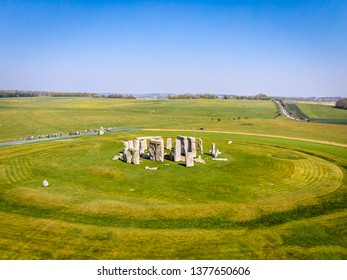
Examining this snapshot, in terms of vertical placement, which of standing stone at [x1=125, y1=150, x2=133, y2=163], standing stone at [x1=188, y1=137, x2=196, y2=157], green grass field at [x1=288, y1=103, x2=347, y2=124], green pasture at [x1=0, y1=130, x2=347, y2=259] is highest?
green grass field at [x1=288, y1=103, x2=347, y2=124]

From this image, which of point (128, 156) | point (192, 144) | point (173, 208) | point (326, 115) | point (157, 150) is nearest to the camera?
point (173, 208)

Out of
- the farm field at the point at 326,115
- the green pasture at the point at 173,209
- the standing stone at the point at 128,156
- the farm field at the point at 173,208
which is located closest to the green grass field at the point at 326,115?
the farm field at the point at 326,115

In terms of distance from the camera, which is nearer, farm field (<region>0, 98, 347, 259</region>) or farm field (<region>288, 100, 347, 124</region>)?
farm field (<region>0, 98, 347, 259</region>)

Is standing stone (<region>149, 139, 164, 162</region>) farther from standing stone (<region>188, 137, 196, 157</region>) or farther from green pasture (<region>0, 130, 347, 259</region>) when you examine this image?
standing stone (<region>188, 137, 196, 157</region>)

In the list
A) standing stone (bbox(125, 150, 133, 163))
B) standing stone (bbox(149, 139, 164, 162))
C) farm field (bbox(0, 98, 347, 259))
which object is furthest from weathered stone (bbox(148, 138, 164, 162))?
standing stone (bbox(125, 150, 133, 163))

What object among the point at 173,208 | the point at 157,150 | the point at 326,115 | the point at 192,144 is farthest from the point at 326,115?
the point at 173,208

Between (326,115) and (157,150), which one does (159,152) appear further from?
(326,115)

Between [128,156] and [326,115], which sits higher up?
[326,115]

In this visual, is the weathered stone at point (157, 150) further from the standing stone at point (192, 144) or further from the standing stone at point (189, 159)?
the standing stone at point (192, 144)
